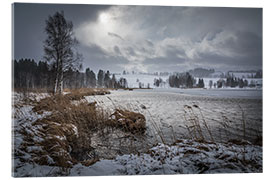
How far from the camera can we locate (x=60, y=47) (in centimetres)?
251

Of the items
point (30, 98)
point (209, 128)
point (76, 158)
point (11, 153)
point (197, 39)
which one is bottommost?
point (76, 158)

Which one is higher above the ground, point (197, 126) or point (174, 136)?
point (197, 126)

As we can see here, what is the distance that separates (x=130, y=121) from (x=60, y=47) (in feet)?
5.81

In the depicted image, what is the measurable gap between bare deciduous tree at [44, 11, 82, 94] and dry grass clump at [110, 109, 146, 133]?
112 cm

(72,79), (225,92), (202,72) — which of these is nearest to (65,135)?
(72,79)

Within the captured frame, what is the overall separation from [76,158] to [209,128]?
206cm

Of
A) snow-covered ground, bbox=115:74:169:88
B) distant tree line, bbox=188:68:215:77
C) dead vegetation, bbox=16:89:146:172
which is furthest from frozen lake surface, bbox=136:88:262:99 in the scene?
dead vegetation, bbox=16:89:146:172

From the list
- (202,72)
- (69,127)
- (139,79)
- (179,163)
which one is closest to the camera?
(179,163)

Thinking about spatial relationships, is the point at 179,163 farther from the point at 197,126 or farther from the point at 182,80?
the point at 182,80

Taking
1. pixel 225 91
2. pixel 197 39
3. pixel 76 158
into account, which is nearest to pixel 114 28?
pixel 197 39

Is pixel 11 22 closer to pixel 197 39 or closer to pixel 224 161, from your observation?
pixel 197 39

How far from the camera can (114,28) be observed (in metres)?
2.31

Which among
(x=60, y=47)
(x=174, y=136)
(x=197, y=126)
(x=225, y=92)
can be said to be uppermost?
(x=60, y=47)

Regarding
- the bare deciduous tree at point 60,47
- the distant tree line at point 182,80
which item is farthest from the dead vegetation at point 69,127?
the distant tree line at point 182,80
